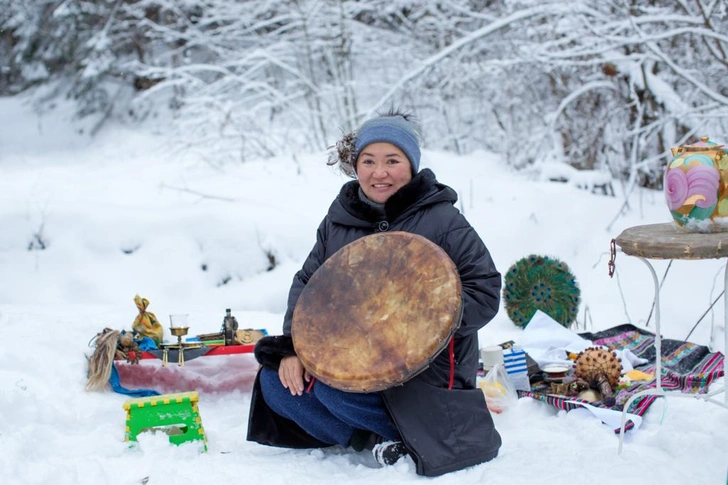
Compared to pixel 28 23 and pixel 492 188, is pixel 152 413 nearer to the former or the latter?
pixel 492 188

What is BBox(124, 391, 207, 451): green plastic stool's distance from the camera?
2.67 m

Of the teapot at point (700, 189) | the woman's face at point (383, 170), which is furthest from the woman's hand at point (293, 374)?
the teapot at point (700, 189)

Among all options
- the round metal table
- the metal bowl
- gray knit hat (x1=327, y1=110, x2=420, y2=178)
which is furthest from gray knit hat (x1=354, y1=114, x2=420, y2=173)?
the metal bowl

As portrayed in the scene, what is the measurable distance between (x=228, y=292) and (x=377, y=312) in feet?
9.96

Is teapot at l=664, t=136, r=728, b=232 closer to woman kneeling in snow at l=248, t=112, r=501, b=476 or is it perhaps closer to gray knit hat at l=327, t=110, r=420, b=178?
woman kneeling in snow at l=248, t=112, r=501, b=476

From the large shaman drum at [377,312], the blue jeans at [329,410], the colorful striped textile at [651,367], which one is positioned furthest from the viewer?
the colorful striped textile at [651,367]

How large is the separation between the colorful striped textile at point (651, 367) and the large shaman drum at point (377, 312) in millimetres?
971

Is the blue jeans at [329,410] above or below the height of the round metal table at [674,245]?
below

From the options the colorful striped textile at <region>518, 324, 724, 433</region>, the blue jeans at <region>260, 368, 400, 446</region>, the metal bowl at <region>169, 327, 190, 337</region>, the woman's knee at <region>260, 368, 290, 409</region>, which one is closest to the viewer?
the blue jeans at <region>260, 368, 400, 446</region>

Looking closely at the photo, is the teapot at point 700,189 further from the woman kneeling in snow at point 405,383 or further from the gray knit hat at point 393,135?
the gray knit hat at point 393,135

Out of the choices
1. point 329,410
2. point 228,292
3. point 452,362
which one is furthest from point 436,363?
point 228,292

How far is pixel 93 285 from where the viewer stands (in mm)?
5125

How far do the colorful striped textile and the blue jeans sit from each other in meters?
0.92

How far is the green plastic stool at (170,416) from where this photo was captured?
2.67m
